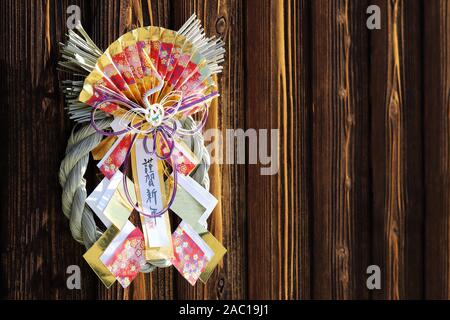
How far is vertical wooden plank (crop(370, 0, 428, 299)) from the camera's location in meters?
1.33

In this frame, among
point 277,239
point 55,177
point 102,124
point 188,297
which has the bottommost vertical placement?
point 188,297

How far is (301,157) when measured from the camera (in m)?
1.31

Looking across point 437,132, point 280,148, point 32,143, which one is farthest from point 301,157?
point 32,143

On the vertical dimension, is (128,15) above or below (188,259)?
above

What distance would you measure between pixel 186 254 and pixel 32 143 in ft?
1.27

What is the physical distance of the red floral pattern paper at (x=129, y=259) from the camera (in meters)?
1.18

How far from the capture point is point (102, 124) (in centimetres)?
117

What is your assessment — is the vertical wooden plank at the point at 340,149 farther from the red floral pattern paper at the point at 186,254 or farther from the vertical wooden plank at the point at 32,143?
the vertical wooden plank at the point at 32,143

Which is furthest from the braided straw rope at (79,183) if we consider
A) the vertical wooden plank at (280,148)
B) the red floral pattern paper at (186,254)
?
the vertical wooden plank at (280,148)

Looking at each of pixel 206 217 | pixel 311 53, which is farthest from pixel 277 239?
pixel 311 53

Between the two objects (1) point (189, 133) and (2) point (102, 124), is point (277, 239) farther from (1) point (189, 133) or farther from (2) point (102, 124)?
(2) point (102, 124)

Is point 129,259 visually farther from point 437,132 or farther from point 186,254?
point 437,132

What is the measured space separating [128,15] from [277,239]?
22.6 inches

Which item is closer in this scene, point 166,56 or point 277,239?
point 166,56
